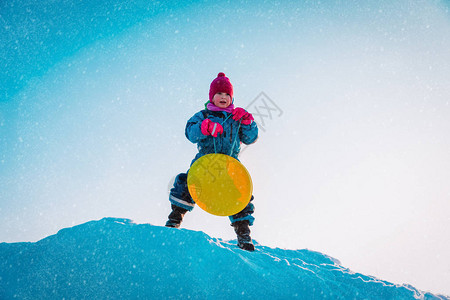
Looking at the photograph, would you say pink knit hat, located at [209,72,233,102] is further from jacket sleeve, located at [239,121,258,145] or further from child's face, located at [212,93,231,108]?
jacket sleeve, located at [239,121,258,145]

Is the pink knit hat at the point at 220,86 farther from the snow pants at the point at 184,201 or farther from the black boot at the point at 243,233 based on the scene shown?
the black boot at the point at 243,233

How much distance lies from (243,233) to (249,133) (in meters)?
1.20

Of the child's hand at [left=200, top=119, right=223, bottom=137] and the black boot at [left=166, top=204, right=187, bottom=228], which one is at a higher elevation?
the child's hand at [left=200, top=119, right=223, bottom=137]

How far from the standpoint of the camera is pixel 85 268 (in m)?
2.12

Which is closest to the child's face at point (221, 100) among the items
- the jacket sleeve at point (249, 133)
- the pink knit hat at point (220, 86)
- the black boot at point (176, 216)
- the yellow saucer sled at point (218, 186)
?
the pink knit hat at point (220, 86)

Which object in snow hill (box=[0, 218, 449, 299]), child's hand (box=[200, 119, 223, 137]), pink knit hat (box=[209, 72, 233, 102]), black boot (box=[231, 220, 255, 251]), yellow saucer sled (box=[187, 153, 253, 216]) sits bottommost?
snow hill (box=[0, 218, 449, 299])

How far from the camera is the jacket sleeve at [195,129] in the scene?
288 centimetres

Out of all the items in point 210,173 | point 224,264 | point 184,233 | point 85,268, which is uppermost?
point 210,173

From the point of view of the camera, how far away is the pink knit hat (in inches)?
129

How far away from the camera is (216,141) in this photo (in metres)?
2.97

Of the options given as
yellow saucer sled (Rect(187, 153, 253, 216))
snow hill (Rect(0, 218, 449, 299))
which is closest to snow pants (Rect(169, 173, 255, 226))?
snow hill (Rect(0, 218, 449, 299))

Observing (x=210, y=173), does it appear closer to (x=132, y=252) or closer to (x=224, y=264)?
(x=224, y=264)

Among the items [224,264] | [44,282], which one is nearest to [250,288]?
[224,264]

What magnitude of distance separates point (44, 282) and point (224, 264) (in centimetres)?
152
